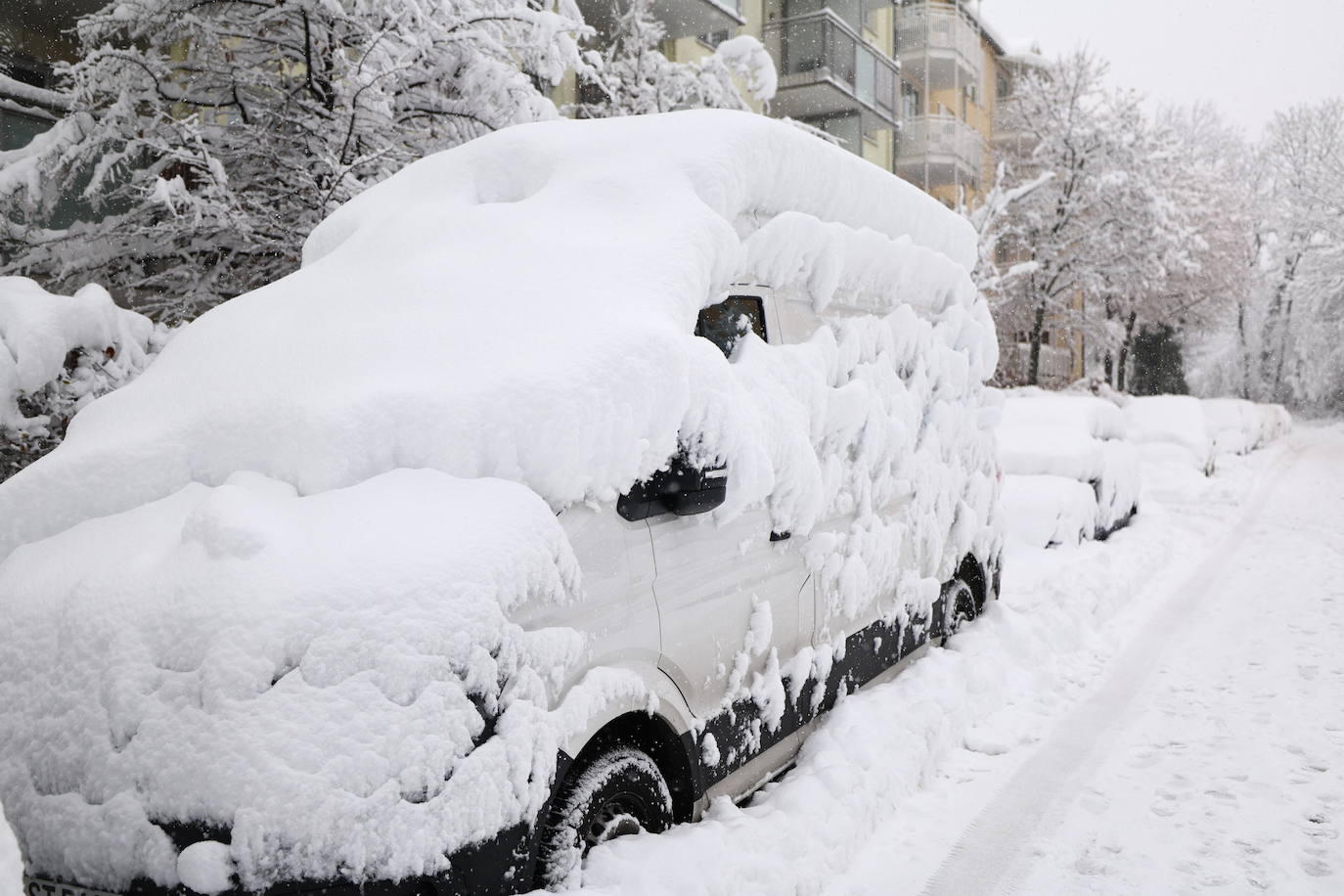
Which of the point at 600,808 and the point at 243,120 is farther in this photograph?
the point at 243,120

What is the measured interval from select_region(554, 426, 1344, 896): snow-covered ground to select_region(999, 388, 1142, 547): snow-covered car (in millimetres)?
1518

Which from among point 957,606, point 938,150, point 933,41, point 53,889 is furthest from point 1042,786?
point 933,41

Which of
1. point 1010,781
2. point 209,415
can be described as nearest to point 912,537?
point 1010,781

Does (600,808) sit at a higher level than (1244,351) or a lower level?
lower

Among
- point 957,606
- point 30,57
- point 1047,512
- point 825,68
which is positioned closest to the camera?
point 957,606

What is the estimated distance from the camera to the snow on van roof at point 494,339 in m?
2.40

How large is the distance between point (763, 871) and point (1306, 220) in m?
41.8

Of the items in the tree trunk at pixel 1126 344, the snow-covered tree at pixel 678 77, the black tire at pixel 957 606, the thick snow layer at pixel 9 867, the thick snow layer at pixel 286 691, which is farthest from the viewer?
the tree trunk at pixel 1126 344

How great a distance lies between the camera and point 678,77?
41.5ft

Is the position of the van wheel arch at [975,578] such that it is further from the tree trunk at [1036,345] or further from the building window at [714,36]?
the tree trunk at [1036,345]

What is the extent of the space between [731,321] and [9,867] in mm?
2510

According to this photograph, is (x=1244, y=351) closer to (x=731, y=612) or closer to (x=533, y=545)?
(x=731, y=612)

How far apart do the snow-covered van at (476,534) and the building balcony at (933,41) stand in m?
29.3

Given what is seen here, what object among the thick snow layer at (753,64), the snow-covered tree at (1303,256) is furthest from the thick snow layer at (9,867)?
the snow-covered tree at (1303,256)
